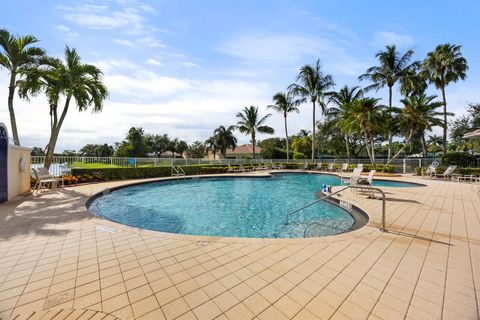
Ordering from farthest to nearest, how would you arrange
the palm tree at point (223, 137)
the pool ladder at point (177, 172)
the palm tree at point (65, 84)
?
the palm tree at point (223, 137) → the pool ladder at point (177, 172) → the palm tree at point (65, 84)

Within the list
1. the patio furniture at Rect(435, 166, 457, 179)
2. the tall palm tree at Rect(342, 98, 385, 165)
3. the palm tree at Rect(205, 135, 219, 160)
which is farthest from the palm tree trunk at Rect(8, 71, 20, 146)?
the palm tree at Rect(205, 135, 219, 160)

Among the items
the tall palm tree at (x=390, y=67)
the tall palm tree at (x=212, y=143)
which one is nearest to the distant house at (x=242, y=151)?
the tall palm tree at (x=212, y=143)

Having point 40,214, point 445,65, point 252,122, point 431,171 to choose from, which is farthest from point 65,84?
point 445,65

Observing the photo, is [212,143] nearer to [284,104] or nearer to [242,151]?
[242,151]

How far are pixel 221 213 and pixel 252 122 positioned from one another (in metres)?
22.1

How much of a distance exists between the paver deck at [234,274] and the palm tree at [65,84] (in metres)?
8.13

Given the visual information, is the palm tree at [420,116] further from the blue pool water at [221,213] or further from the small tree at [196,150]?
Answer: the small tree at [196,150]

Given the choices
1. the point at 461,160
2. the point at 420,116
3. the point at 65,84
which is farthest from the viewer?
the point at 461,160

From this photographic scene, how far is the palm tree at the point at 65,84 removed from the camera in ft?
33.5

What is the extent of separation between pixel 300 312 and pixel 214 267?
3.88 ft

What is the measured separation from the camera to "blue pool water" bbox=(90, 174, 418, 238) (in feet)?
18.4

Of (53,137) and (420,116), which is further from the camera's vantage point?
(420,116)

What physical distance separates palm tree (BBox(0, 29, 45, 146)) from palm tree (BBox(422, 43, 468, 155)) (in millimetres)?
27521

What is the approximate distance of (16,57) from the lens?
9.48 meters
